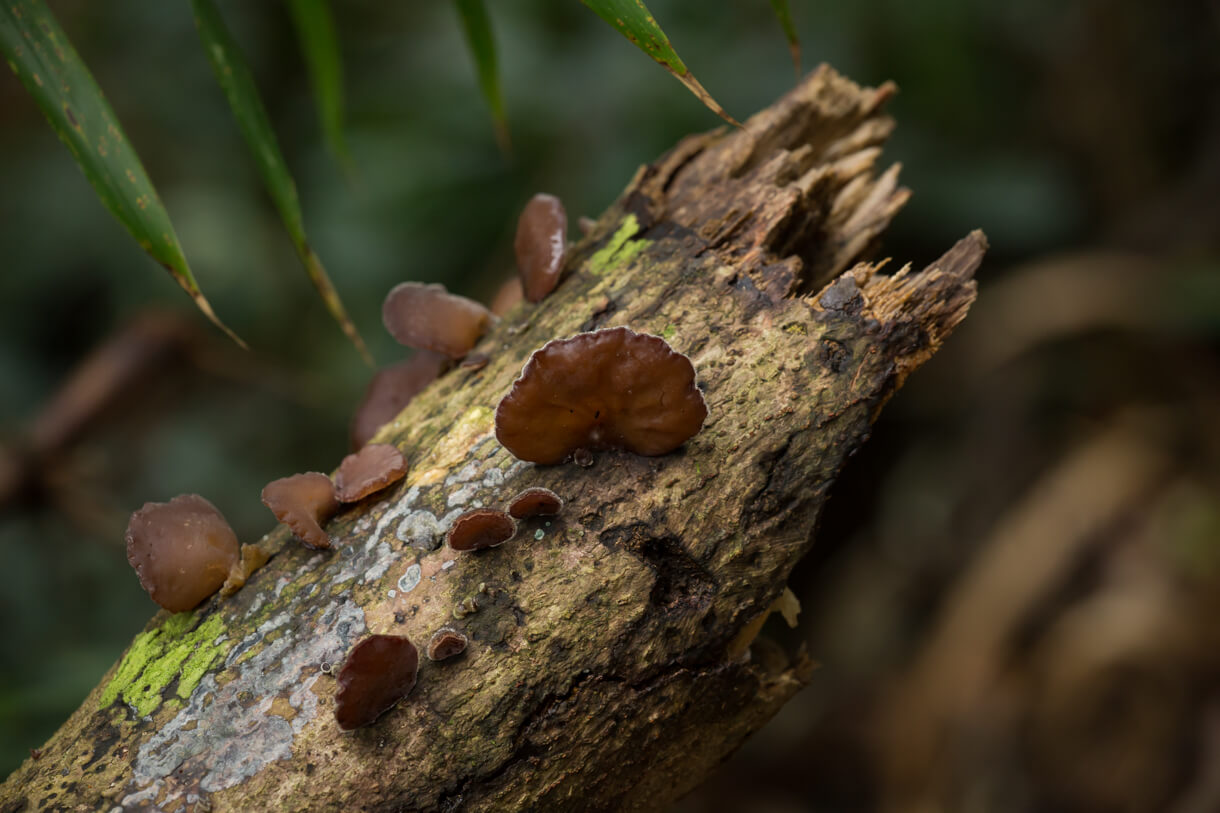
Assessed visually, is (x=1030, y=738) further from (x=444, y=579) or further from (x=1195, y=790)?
(x=444, y=579)

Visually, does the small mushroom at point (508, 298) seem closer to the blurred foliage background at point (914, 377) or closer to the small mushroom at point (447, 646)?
the small mushroom at point (447, 646)

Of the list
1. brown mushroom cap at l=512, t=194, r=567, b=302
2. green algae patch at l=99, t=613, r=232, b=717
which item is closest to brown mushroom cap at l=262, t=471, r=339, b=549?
green algae patch at l=99, t=613, r=232, b=717

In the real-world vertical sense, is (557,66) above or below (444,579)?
above

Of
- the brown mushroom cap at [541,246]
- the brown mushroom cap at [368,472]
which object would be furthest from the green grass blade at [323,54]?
the brown mushroom cap at [368,472]

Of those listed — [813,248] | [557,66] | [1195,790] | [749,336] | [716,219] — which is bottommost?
[1195,790]

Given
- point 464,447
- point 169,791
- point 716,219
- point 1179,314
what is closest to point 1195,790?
point 1179,314

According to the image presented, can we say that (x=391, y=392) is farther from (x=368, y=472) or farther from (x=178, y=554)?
(x=178, y=554)

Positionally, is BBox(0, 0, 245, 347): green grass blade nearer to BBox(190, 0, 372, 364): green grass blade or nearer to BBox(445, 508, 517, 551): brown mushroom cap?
BBox(190, 0, 372, 364): green grass blade
